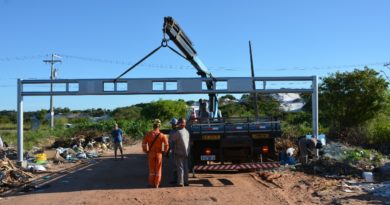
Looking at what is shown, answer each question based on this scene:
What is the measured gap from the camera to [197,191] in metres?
11.6

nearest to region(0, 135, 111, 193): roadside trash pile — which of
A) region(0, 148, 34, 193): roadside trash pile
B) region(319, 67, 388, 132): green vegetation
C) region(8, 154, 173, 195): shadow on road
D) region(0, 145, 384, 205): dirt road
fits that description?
region(0, 148, 34, 193): roadside trash pile

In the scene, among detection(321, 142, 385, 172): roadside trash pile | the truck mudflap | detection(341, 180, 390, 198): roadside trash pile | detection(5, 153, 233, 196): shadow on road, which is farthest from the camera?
detection(321, 142, 385, 172): roadside trash pile

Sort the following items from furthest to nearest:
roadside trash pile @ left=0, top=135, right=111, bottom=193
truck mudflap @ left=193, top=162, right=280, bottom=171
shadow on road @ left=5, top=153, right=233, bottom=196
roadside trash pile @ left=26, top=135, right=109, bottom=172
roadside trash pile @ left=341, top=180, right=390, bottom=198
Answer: roadside trash pile @ left=26, top=135, right=109, bottom=172 < roadside trash pile @ left=0, top=135, right=111, bottom=193 < truck mudflap @ left=193, top=162, right=280, bottom=171 < shadow on road @ left=5, top=153, right=233, bottom=196 < roadside trash pile @ left=341, top=180, right=390, bottom=198

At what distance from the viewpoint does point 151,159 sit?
41.2 ft

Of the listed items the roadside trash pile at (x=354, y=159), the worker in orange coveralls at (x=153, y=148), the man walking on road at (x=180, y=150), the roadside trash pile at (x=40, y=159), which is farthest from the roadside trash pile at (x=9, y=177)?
the roadside trash pile at (x=354, y=159)

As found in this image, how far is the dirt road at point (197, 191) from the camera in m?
10.4

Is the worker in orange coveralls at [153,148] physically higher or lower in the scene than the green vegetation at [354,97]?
lower

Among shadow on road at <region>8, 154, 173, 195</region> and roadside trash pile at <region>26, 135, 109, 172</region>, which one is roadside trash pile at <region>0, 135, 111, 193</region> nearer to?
roadside trash pile at <region>26, 135, 109, 172</region>

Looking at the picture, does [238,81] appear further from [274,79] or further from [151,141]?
[151,141]

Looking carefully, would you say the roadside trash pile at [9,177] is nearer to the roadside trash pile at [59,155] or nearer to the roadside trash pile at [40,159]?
the roadside trash pile at [40,159]

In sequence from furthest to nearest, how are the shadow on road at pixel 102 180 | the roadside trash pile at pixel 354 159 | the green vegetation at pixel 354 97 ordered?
1. the green vegetation at pixel 354 97
2. the roadside trash pile at pixel 354 159
3. the shadow on road at pixel 102 180

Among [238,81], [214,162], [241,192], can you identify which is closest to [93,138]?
[238,81]

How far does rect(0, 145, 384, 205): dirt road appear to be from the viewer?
10414mm

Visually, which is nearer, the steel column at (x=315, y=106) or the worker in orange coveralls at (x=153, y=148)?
the worker in orange coveralls at (x=153, y=148)
